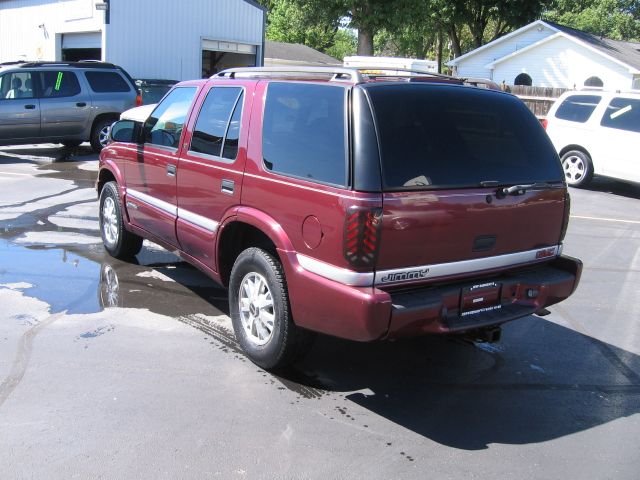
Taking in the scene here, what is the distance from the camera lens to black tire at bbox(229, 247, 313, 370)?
13.7 feet

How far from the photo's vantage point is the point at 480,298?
13.4 ft

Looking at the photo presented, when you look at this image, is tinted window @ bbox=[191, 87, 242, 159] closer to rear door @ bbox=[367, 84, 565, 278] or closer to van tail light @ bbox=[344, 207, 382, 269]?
rear door @ bbox=[367, 84, 565, 278]

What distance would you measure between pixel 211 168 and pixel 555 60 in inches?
1168

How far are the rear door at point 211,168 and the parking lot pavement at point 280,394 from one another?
0.77 m

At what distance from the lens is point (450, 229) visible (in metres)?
3.89

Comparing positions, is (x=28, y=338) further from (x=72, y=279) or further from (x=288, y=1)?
(x=288, y=1)

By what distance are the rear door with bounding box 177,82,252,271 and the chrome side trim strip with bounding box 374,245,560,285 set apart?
1328mm

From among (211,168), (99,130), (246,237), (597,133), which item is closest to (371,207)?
(246,237)

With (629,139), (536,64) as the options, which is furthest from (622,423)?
(536,64)

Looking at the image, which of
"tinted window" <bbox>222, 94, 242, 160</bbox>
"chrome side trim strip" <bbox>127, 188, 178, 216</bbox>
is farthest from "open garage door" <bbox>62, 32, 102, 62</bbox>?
"tinted window" <bbox>222, 94, 242, 160</bbox>

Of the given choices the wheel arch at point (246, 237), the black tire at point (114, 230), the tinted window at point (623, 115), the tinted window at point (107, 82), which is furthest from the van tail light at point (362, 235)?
the tinted window at point (107, 82)

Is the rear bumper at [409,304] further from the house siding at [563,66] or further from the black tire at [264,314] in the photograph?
the house siding at [563,66]

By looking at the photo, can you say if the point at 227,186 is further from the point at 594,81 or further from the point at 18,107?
the point at 594,81

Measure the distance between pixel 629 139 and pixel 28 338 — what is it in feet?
37.2
